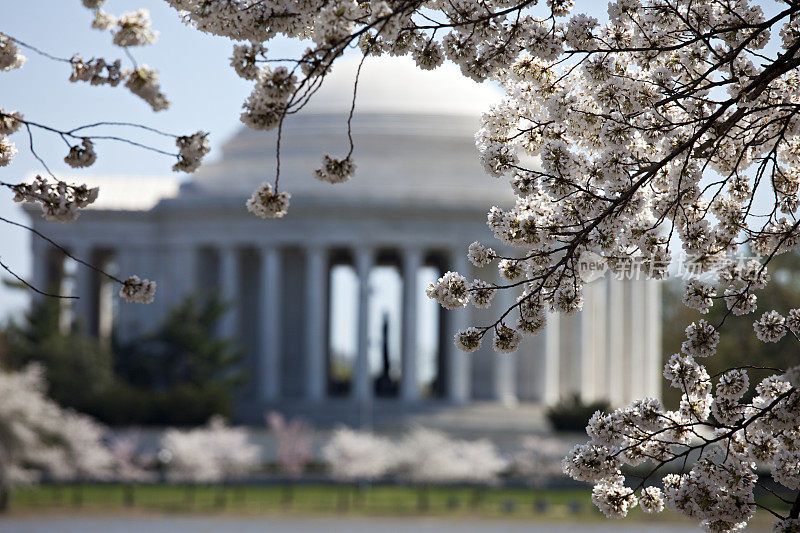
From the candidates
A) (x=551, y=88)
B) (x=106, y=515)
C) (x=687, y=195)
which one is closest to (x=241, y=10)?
(x=551, y=88)

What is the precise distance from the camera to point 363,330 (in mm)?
102312

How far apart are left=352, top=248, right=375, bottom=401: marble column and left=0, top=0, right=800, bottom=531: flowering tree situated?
264ft

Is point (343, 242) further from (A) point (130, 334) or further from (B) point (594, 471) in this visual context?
(B) point (594, 471)

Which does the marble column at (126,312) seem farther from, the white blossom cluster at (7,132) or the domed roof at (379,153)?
the white blossom cluster at (7,132)

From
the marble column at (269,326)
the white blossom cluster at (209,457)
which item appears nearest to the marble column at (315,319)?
the marble column at (269,326)

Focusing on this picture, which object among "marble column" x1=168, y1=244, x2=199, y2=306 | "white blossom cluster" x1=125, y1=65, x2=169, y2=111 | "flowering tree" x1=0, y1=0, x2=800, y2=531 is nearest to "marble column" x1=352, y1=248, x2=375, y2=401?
"marble column" x1=168, y1=244, x2=199, y2=306

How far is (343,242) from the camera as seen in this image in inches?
3969

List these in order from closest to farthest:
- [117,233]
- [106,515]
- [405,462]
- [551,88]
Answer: [551,88] → [106,515] → [405,462] → [117,233]

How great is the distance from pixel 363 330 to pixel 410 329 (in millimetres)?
3366

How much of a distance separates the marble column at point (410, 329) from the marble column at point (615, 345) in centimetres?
1447

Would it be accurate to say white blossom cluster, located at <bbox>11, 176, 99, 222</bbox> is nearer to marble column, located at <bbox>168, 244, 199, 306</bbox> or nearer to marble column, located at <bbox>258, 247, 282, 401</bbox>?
marble column, located at <bbox>258, 247, 282, 401</bbox>

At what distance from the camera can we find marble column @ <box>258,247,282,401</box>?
100m

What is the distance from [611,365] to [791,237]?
8979 centimetres

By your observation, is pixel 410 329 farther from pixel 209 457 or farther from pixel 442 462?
pixel 209 457
